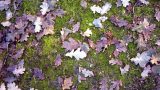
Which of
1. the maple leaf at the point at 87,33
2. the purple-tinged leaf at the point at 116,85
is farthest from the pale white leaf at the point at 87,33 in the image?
the purple-tinged leaf at the point at 116,85

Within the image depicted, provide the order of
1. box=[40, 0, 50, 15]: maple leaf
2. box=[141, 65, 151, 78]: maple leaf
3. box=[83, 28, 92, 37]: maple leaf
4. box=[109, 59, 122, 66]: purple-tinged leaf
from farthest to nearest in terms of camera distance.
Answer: box=[40, 0, 50, 15]: maple leaf, box=[83, 28, 92, 37]: maple leaf, box=[109, 59, 122, 66]: purple-tinged leaf, box=[141, 65, 151, 78]: maple leaf

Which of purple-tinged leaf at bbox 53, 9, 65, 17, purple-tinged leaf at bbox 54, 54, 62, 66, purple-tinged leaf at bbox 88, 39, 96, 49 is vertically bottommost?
purple-tinged leaf at bbox 54, 54, 62, 66

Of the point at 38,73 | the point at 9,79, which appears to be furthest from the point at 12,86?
the point at 38,73

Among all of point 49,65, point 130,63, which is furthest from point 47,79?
point 130,63

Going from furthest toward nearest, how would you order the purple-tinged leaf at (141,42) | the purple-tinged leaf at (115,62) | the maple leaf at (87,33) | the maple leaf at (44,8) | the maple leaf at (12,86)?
the maple leaf at (44,8) → the maple leaf at (87,33) → the purple-tinged leaf at (141,42) → the purple-tinged leaf at (115,62) → the maple leaf at (12,86)

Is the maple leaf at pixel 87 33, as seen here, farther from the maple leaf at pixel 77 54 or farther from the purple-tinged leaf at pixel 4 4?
the purple-tinged leaf at pixel 4 4

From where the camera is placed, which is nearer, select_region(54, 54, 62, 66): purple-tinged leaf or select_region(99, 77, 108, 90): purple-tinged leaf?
select_region(99, 77, 108, 90): purple-tinged leaf

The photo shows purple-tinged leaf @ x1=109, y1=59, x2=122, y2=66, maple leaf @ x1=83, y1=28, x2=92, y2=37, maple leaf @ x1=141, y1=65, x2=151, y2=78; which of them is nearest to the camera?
maple leaf @ x1=141, y1=65, x2=151, y2=78

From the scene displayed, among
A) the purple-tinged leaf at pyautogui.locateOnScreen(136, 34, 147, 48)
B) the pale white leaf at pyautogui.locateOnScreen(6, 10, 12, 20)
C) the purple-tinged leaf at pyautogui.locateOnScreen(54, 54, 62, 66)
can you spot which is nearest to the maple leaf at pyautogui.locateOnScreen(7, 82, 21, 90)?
the purple-tinged leaf at pyautogui.locateOnScreen(54, 54, 62, 66)

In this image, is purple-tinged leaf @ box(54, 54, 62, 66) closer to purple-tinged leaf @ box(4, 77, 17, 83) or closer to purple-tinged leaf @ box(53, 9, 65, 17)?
purple-tinged leaf @ box(4, 77, 17, 83)
